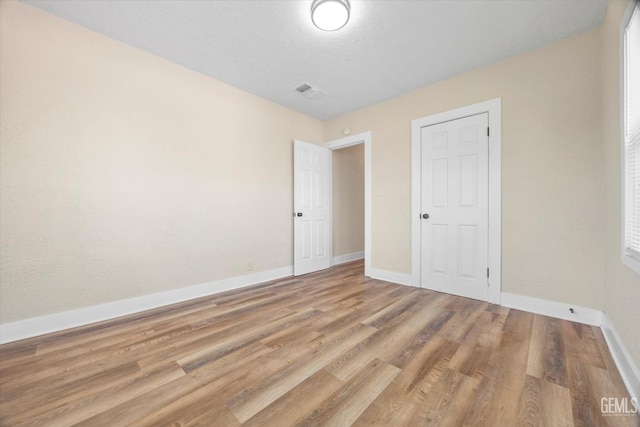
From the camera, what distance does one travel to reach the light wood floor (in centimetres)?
118

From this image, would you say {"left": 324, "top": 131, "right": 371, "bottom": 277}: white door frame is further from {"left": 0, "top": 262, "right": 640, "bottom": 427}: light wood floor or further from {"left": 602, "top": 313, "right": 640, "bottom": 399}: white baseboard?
{"left": 602, "top": 313, "right": 640, "bottom": 399}: white baseboard

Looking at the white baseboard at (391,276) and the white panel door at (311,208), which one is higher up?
the white panel door at (311,208)

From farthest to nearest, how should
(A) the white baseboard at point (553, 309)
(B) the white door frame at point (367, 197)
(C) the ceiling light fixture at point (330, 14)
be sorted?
(B) the white door frame at point (367, 197), (A) the white baseboard at point (553, 309), (C) the ceiling light fixture at point (330, 14)

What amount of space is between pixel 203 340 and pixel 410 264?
259 centimetres

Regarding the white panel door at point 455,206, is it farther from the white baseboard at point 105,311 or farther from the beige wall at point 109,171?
the white baseboard at point 105,311

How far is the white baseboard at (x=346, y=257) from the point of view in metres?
4.69

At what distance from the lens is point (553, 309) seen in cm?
227

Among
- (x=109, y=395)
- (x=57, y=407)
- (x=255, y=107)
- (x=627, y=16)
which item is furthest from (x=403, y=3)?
(x=57, y=407)

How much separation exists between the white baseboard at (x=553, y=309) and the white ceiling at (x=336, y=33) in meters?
2.49

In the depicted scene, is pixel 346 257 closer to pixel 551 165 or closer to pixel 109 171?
pixel 551 165

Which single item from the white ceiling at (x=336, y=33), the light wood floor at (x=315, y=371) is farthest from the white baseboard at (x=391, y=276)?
the white ceiling at (x=336, y=33)

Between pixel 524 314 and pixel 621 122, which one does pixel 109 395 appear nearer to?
pixel 524 314

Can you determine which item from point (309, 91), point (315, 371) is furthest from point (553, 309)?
point (309, 91)

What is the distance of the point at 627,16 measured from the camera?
4.81 ft
